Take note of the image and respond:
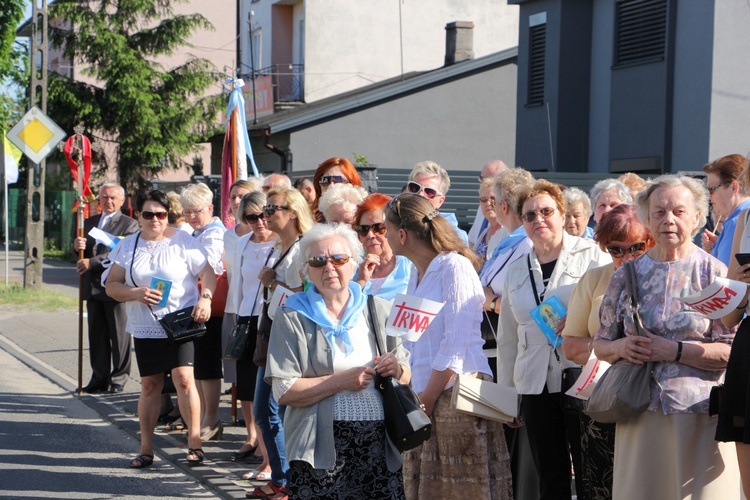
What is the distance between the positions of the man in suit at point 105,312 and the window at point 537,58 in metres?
13.6

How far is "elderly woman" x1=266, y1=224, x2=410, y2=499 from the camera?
4.85 m

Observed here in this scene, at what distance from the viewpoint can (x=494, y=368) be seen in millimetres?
7188

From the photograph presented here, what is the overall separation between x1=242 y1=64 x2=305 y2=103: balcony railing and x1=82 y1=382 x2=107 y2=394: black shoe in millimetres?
24795

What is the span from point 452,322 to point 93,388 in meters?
7.62

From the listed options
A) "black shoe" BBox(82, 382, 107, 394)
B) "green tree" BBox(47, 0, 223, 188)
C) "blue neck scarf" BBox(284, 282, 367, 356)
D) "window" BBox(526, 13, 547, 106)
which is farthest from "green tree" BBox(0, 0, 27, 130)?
"blue neck scarf" BBox(284, 282, 367, 356)

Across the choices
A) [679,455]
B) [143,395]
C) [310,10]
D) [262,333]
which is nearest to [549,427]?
[679,455]

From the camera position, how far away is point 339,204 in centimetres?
718

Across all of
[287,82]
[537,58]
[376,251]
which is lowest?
[376,251]

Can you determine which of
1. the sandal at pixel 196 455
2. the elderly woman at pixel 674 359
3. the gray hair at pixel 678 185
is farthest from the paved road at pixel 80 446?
the gray hair at pixel 678 185

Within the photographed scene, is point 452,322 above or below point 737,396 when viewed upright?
above

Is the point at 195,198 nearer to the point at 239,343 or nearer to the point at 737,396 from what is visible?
the point at 239,343

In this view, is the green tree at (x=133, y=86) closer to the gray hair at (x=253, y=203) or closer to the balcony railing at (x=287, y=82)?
the balcony railing at (x=287, y=82)

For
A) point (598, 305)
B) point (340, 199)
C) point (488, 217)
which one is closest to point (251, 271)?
point (340, 199)

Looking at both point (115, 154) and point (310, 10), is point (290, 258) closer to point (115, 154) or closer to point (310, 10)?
point (310, 10)
